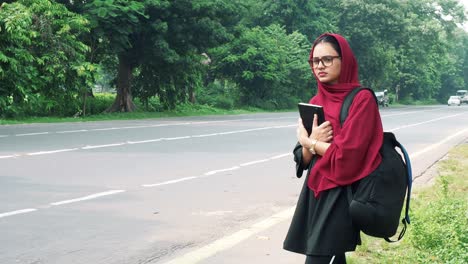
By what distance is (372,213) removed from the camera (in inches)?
117

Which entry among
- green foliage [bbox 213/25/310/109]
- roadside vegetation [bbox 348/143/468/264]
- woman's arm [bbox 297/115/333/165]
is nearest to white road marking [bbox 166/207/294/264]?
roadside vegetation [bbox 348/143/468/264]

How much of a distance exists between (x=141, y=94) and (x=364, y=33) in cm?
2928

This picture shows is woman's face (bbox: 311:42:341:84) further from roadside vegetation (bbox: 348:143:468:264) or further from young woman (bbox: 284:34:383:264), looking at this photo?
roadside vegetation (bbox: 348:143:468:264)

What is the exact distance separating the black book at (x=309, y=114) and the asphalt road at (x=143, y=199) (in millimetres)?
2161

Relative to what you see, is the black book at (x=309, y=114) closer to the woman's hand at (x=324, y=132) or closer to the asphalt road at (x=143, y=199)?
the woman's hand at (x=324, y=132)

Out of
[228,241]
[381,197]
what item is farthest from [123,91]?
[381,197]

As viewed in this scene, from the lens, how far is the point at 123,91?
104ft

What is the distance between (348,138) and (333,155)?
0.12m

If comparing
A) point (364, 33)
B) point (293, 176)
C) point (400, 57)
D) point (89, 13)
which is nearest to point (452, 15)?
point (400, 57)

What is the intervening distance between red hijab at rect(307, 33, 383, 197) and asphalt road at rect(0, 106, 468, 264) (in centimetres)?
224

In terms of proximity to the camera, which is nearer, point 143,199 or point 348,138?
point 348,138

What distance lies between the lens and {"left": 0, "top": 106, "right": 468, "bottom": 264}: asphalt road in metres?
5.63

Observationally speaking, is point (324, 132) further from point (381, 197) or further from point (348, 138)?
point (381, 197)

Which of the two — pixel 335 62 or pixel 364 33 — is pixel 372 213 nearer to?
pixel 335 62
